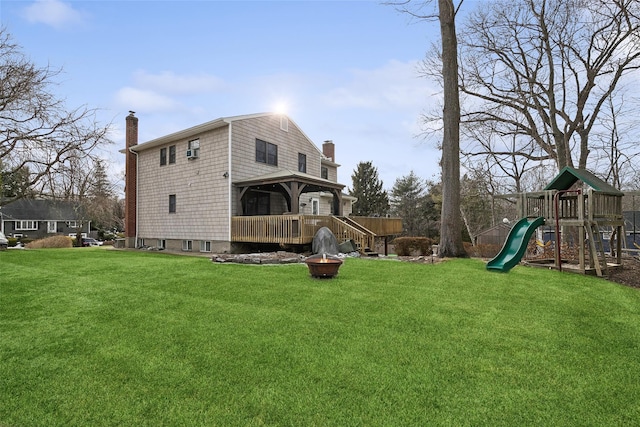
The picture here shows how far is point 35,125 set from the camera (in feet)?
39.2

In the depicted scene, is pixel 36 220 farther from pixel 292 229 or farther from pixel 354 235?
pixel 354 235

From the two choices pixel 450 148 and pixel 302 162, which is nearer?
pixel 450 148

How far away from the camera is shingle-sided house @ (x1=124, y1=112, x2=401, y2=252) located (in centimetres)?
1444

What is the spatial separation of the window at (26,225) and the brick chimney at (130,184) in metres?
35.6

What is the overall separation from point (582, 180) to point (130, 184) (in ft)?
70.4

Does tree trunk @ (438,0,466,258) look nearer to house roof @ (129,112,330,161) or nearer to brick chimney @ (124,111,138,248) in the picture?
house roof @ (129,112,330,161)

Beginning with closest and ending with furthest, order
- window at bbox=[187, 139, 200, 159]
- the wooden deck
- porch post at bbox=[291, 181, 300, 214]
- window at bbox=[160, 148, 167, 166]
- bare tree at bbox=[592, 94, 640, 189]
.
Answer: the wooden deck, porch post at bbox=[291, 181, 300, 214], bare tree at bbox=[592, 94, 640, 189], window at bbox=[187, 139, 200, 159], window at bbox=[160, 148, 167, 166]

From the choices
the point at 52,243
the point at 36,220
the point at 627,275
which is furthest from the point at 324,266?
the point at 36,220

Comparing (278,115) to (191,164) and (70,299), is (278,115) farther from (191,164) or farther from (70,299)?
(70,299)

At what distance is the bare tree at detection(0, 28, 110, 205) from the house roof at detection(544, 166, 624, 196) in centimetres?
1599

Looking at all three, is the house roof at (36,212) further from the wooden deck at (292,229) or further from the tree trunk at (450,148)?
the tree trunk at (450,148)

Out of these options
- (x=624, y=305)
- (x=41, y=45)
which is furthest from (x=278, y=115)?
(x=624, y=305)

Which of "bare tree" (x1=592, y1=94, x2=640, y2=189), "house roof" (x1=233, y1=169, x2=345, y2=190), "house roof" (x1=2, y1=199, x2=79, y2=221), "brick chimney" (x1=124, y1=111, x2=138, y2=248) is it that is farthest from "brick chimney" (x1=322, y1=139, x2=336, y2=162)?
"house roof" (x1=2, y1=199, x2=79, y2=221)

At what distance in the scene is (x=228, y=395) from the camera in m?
2.66
